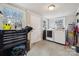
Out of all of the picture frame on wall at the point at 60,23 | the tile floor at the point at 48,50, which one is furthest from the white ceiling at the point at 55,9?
the tile floor at the point at 48,50

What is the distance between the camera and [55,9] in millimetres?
1608

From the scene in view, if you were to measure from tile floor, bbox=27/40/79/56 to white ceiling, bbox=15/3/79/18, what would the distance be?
0.58 m

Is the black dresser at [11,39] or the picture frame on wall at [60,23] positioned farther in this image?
the picture frame on wall at [60,23]

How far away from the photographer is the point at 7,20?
151 centimetres

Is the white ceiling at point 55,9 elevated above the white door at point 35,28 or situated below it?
above

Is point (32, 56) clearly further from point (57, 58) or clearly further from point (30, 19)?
point (30, 19)

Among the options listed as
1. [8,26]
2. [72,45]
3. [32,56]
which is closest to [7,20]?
[8,26]

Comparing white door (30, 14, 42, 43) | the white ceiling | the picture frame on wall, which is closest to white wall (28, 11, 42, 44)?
white door (30, 14, 42, 43)

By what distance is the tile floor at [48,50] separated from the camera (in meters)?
1.60

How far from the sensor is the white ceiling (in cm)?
153

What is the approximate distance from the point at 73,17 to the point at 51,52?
2.53 feet

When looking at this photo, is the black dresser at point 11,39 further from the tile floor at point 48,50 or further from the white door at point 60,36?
the white door at point 60,36

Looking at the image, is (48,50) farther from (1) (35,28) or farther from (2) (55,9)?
(2) (55,9)

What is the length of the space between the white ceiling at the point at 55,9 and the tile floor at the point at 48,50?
1.90 ft
